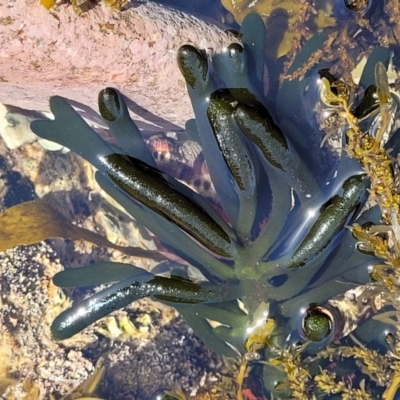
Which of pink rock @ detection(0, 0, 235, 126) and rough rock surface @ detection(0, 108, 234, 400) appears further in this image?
rough rock surface @ detection(0, 108, 234, 400)

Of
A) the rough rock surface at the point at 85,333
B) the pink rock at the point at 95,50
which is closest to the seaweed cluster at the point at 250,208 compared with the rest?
the pink rock at the point at 95,50

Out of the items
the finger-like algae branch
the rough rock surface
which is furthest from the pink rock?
the rough rock surface

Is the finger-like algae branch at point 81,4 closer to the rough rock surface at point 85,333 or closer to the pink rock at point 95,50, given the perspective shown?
the pink rock at point 95,50

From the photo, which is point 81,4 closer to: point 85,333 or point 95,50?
point 95,50

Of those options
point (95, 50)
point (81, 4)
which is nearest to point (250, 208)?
point (95, 50)

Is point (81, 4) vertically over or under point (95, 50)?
over

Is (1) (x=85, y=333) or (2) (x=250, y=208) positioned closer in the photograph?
(2) (x=250, y=208)

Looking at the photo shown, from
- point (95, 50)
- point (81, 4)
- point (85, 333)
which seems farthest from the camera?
point (85, 333)

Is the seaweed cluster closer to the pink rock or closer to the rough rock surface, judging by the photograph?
the pink rock
